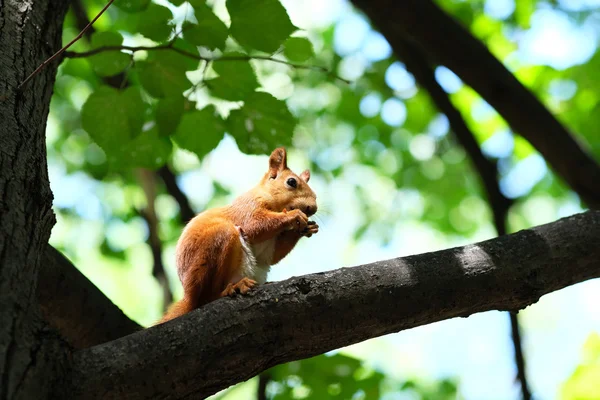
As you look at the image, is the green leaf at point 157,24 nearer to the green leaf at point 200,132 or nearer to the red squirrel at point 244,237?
the green leaf at point 200,132

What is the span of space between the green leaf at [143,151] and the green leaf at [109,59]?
0.34 m

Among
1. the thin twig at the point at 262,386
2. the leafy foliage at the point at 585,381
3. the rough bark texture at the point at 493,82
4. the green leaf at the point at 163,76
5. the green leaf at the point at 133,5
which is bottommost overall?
the thin twig at the point at 262,386

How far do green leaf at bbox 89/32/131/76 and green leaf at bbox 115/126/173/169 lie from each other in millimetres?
339

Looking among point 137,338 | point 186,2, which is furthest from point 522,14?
point 137,338

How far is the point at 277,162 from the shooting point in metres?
3.67

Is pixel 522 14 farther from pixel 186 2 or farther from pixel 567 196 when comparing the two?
pixel 186 2

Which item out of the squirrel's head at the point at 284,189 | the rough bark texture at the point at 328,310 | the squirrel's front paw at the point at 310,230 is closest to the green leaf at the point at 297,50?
the squirrel's head at the point at 284,189

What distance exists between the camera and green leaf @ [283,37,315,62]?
3236 millimetres

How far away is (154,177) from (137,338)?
3388 millimetres

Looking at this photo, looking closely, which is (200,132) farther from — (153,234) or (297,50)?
(153,234)

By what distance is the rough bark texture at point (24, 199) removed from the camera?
171 centimetres

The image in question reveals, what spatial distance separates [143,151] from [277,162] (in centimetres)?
76

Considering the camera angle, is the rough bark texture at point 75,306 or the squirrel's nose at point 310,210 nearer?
the rough bark texture at point 75,306

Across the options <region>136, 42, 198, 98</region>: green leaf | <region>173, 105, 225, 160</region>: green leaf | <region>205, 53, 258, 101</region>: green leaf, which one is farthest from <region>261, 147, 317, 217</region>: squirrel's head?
<region>136, 42, 198, 98</region>: green leaf
